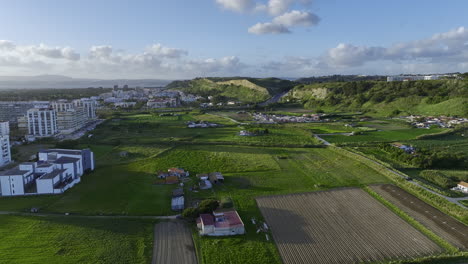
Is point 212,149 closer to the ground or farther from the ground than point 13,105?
closer to the ground

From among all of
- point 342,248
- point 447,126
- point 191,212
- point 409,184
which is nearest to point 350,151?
point 409,184

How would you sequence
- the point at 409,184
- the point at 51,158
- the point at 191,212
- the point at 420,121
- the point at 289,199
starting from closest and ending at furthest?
1. the point at 191,212
2. the point at 289,199
3. the point at 409,184
4. the point at 51,158
5. the point at 420,121

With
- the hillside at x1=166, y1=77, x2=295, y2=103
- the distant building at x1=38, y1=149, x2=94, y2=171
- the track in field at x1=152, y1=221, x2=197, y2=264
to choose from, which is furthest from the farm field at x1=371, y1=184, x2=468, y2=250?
the hillside at x1=166, y1=77, x2=295, y2=103

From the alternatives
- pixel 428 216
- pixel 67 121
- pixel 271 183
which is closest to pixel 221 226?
pixel 271 183

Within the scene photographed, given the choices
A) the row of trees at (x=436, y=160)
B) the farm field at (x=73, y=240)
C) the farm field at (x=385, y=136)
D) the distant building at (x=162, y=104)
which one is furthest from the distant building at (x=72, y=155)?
the distant building at (x=162, y=104)

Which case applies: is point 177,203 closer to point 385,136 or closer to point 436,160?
point 436,160

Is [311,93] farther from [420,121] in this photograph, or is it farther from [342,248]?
[342,248]
